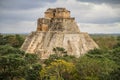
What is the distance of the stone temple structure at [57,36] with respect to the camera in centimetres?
5203

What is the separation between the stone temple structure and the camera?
5203cm

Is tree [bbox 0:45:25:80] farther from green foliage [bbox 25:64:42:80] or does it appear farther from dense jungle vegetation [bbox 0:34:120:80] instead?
green foliage [bbox 25:64:42:80]

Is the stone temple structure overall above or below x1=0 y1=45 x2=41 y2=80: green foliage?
above

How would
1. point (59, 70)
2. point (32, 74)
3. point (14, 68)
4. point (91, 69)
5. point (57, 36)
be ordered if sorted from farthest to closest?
point (57, 36)
point (14, 68)
point (59, 70)
point (32, 74)
point (91, 69)

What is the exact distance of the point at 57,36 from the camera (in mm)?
52938

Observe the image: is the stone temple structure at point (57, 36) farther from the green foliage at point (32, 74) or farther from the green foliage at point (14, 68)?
the green foliage at point (32, 74)

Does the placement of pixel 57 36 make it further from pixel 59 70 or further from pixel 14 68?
pixel 59 70

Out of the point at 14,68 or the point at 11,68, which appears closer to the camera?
the point at 11,68

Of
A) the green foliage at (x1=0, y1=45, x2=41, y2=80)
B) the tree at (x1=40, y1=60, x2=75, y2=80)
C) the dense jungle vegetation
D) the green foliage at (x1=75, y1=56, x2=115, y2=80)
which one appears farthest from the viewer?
the green foliage at (x1=0, y1=45, x2=41, y2=80)

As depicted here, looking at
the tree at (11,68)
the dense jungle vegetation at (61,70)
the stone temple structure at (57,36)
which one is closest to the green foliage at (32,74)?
the dense jungle vegetation at (61,70)

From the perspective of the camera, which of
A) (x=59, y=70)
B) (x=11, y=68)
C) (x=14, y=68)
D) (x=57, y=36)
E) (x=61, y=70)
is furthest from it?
(x=57, y=36)

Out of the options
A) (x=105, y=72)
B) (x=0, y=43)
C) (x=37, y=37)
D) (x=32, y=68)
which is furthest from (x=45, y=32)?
(x=105, y=72)

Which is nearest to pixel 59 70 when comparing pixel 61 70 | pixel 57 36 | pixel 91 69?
pixel 61 70

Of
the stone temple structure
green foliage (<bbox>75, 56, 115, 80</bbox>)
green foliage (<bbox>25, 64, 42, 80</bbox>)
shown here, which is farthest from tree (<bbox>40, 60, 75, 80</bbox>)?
the stone temple structure
